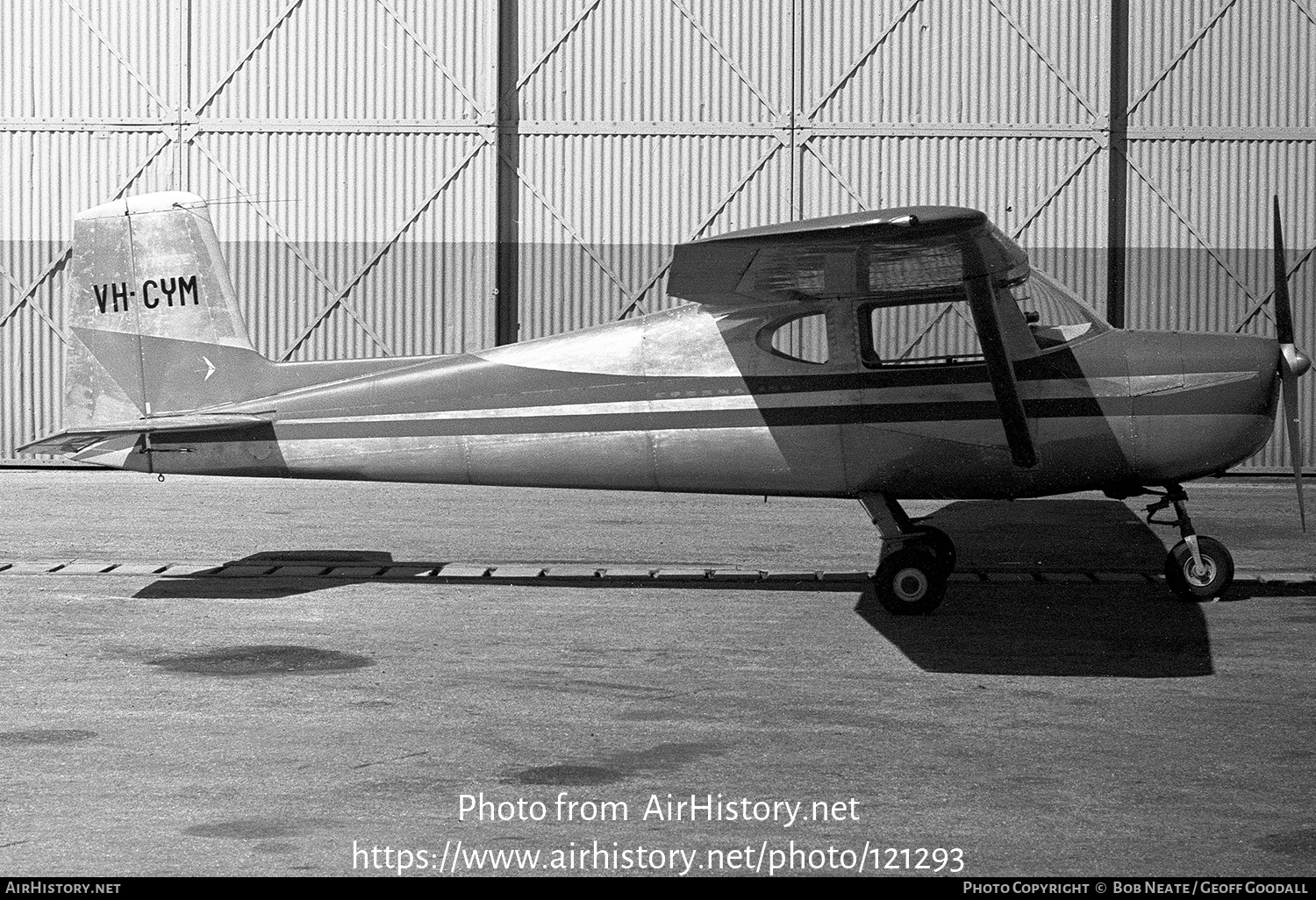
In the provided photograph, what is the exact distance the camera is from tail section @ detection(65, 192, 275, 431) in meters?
10.3

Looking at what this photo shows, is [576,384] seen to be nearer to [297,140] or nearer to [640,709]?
[640,709]

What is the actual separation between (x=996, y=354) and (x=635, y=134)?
10826mm

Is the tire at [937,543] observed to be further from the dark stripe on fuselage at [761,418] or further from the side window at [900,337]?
the side window at [900,337]

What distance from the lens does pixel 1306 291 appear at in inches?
739

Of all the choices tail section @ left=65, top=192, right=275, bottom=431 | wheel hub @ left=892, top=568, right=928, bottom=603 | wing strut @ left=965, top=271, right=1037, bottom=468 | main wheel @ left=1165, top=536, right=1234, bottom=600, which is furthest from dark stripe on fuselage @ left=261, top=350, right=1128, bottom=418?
main wheel @ left=1165, top=536, right=1234, bottom=600

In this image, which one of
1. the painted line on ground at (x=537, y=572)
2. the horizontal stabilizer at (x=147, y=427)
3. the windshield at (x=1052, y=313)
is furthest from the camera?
the painted line on ground at (x=537, y=572)

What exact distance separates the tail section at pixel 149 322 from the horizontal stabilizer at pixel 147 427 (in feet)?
0.85

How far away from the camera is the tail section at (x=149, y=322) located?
33.8 ft

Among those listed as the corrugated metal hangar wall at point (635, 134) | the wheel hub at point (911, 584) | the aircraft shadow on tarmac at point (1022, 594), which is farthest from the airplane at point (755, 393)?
the corrugated metal hangar wall at point (635, 134)

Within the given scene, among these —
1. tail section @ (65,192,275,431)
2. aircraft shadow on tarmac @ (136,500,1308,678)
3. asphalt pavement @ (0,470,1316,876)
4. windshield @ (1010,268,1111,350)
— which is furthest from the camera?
tail section @ (65,192,275,431)

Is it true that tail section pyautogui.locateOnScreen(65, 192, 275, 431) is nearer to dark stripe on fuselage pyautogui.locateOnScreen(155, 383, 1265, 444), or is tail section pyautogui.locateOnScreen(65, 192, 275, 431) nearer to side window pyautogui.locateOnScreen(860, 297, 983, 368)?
dark stripe on fuselage pyautogui.locateOnScreen(155, 383, 1265, 444)

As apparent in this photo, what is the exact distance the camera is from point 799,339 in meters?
9.69

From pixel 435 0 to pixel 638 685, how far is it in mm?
13644

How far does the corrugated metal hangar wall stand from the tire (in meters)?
9.63
